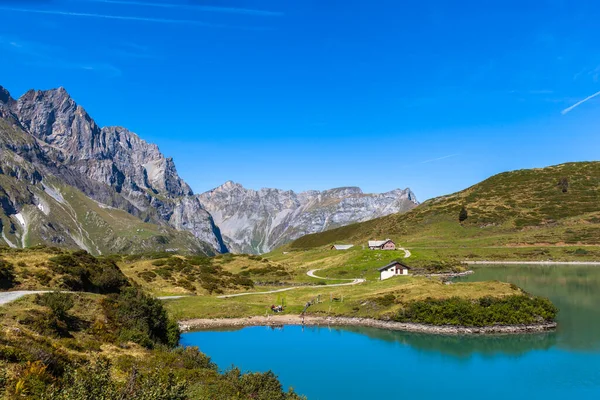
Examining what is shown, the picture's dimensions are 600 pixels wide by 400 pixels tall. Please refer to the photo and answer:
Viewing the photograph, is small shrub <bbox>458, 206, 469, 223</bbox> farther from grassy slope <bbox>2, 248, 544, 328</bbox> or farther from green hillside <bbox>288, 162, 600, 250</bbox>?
grassy slope <bbox>2, 248, 544, 328</bbox>

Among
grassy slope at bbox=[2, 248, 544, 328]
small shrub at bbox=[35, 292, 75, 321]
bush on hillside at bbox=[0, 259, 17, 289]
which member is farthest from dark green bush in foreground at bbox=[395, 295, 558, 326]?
bush on hillside at bbox=[0, 259, 17, 289]

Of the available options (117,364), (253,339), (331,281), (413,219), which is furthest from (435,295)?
(413,219)

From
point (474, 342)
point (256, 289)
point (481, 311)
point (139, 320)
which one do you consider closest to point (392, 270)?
point (256, 289)

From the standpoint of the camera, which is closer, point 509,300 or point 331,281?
point 509,300

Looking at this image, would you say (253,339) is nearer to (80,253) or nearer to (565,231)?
(80,253)

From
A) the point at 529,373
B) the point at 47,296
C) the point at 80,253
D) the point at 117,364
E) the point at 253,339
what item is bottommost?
the point at 529,373

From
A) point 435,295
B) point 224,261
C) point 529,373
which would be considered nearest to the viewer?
point 529,373

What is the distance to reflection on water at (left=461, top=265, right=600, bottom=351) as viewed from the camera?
50.1 m

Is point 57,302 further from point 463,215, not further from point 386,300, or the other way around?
point 463,215

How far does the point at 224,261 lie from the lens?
12675cm

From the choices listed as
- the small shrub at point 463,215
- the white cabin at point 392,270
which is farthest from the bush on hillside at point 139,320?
the small shrub at point 463,215

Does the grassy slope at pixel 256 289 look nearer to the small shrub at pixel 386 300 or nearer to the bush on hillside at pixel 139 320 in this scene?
the small shrub at pixel 386 300

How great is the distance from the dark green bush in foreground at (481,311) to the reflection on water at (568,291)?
3524mm

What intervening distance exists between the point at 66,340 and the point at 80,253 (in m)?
33.5
